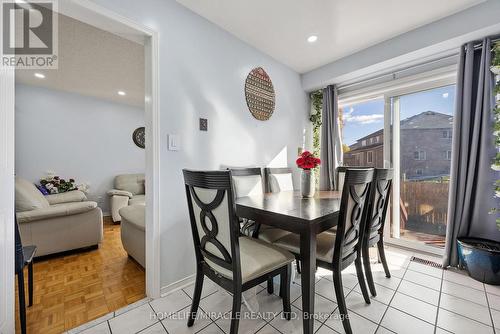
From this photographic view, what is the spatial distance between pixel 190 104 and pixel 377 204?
190 centimetres

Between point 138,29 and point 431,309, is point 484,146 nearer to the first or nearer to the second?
point 431,309

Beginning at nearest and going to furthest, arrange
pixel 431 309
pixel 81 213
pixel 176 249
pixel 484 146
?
pixel 431 309, pixel 176 249, pixel 484 146, pixel 81 213

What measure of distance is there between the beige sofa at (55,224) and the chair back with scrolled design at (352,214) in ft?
9.22

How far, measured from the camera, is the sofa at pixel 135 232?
2033 mm

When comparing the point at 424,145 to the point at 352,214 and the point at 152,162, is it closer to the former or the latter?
the point at 352,214

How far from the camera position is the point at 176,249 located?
1847 millimetres

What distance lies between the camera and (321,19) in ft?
6.88

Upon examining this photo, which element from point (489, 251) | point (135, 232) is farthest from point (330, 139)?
point (135, 232)

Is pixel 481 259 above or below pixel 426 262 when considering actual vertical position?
above

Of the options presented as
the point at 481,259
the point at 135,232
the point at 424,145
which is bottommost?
the point at 481,259

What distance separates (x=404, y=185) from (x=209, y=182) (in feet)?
9.32

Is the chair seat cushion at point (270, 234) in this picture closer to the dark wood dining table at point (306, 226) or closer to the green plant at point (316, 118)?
the dark wood dining table at point (306, 226)

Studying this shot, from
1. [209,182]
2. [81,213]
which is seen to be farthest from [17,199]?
[209,182]

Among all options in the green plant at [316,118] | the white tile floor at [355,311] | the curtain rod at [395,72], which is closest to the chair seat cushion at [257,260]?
the white tile floor at [355,311]
